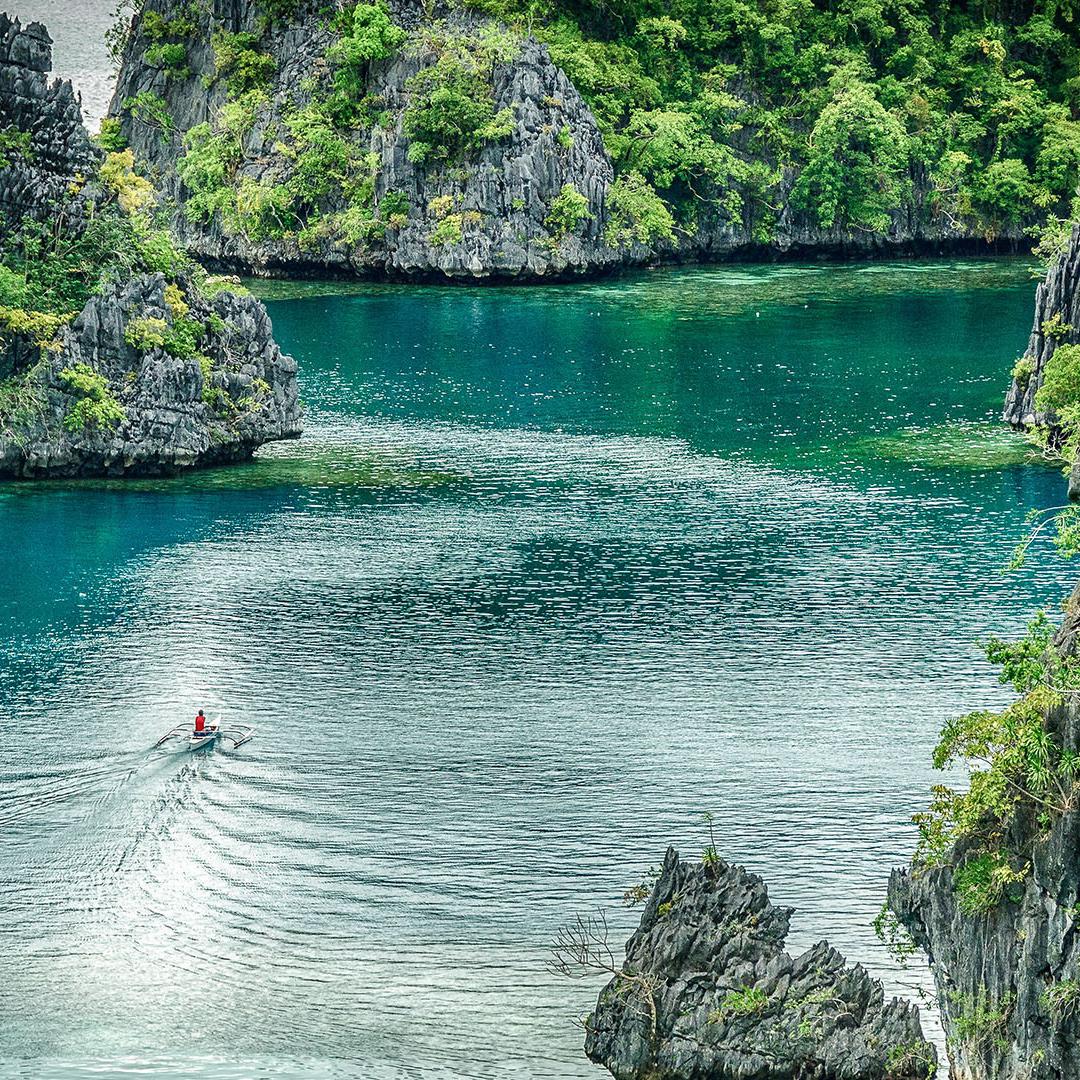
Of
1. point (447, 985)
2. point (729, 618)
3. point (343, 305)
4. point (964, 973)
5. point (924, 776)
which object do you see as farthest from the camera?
point (343, 305)

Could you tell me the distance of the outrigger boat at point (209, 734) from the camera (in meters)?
47.4

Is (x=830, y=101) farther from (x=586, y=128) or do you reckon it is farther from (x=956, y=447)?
(x=956, y=447)

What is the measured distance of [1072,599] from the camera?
Answer: 102ft

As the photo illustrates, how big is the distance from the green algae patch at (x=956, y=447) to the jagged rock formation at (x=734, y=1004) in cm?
4241

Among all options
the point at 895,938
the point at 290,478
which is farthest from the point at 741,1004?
the point at 290,478

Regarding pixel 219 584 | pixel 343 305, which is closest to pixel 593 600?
pixel 219 584

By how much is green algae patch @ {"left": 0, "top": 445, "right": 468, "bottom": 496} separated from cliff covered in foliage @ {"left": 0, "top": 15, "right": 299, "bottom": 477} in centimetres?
72

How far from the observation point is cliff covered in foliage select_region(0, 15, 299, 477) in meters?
73.2

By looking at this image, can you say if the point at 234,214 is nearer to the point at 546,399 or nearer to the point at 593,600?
the point at 546,399

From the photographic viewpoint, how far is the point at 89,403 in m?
72.8

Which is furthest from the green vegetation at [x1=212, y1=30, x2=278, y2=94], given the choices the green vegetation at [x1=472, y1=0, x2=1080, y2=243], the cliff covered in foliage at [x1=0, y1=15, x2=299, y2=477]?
the cliff covered in foliage at [x1=0, y1=15, x2=299, y2=477]

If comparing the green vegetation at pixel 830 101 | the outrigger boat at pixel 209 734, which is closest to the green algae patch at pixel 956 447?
the outrigger boat at pixel 209 734

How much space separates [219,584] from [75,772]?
15677mm

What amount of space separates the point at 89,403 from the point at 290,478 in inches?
308
